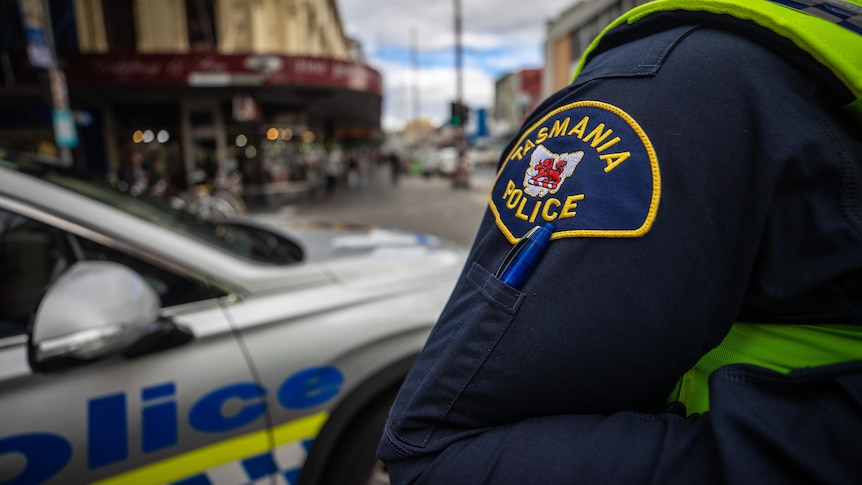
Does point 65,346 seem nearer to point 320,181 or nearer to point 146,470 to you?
point 146,470

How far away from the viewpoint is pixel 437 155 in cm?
3170

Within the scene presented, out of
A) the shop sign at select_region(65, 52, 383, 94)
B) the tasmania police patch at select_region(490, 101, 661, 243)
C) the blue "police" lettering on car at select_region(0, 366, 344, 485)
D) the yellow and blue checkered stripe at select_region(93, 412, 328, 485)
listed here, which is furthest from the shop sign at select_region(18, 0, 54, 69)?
the tasmania police patch at select_region(490, 101, 661, 243)

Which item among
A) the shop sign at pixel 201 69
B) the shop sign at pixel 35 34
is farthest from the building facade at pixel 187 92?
the shop sign at pixel 35 34

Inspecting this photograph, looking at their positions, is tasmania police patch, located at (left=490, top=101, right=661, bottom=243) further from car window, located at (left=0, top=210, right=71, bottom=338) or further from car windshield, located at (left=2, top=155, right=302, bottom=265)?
car window, located at (left=0, top=210, right=71, bottom=338)

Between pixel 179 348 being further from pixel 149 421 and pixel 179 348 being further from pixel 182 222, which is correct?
pixel 182 222

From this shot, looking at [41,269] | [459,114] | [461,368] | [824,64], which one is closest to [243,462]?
[461,368]

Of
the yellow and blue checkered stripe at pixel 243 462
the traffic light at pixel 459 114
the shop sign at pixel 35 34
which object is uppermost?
the shop sign at pixel 35 34

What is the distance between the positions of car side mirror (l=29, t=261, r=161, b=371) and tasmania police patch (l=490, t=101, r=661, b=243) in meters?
1.08

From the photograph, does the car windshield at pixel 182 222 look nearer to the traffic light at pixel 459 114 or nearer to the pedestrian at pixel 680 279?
the pedestrian at pixel 680 279

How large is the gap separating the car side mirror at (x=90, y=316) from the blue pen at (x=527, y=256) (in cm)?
111

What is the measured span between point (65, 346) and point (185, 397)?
324 millimetres

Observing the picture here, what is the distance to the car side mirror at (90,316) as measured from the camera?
3.70 feet

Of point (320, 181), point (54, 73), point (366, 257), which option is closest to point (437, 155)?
point (320, 181)

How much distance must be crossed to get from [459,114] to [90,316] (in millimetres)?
15003
